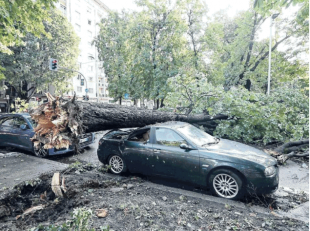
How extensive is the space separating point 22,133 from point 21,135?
0.35 ft

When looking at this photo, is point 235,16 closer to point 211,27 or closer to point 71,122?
point 211,27

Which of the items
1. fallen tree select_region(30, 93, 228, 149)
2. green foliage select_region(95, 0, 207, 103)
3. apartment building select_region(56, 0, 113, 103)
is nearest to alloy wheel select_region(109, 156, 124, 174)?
fallen tree select_region(30, 93, 228, 149)

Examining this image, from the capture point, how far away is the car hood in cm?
425

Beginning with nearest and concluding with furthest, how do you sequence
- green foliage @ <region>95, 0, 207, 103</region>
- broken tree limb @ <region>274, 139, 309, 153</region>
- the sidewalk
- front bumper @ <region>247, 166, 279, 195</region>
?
front bumper @ <region>247, 166, 279, 195</region>, the sidewalk, broken tree limb @ <region>274, 139, 309, 153</region>, green foliage @ <region>95, 0, 207, 103</region>

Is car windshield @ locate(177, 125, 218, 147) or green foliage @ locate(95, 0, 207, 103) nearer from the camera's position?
car windshield @ locate(177, 125, 218, 147)

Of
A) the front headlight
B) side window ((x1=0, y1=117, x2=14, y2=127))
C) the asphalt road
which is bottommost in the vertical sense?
the asphalt road

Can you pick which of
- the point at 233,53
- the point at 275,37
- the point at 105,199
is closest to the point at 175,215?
the point at 105,199

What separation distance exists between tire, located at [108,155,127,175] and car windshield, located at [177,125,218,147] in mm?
1916

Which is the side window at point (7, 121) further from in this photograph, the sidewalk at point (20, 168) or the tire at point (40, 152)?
the tire at point (40, 152)

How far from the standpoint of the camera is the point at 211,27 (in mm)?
15703

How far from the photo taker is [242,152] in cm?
451

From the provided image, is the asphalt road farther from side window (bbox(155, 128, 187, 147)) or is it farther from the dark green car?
side window (bbox(155, 128, 187, 147))

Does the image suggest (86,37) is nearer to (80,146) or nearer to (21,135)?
(21,135)

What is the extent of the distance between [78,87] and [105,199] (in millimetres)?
34440
